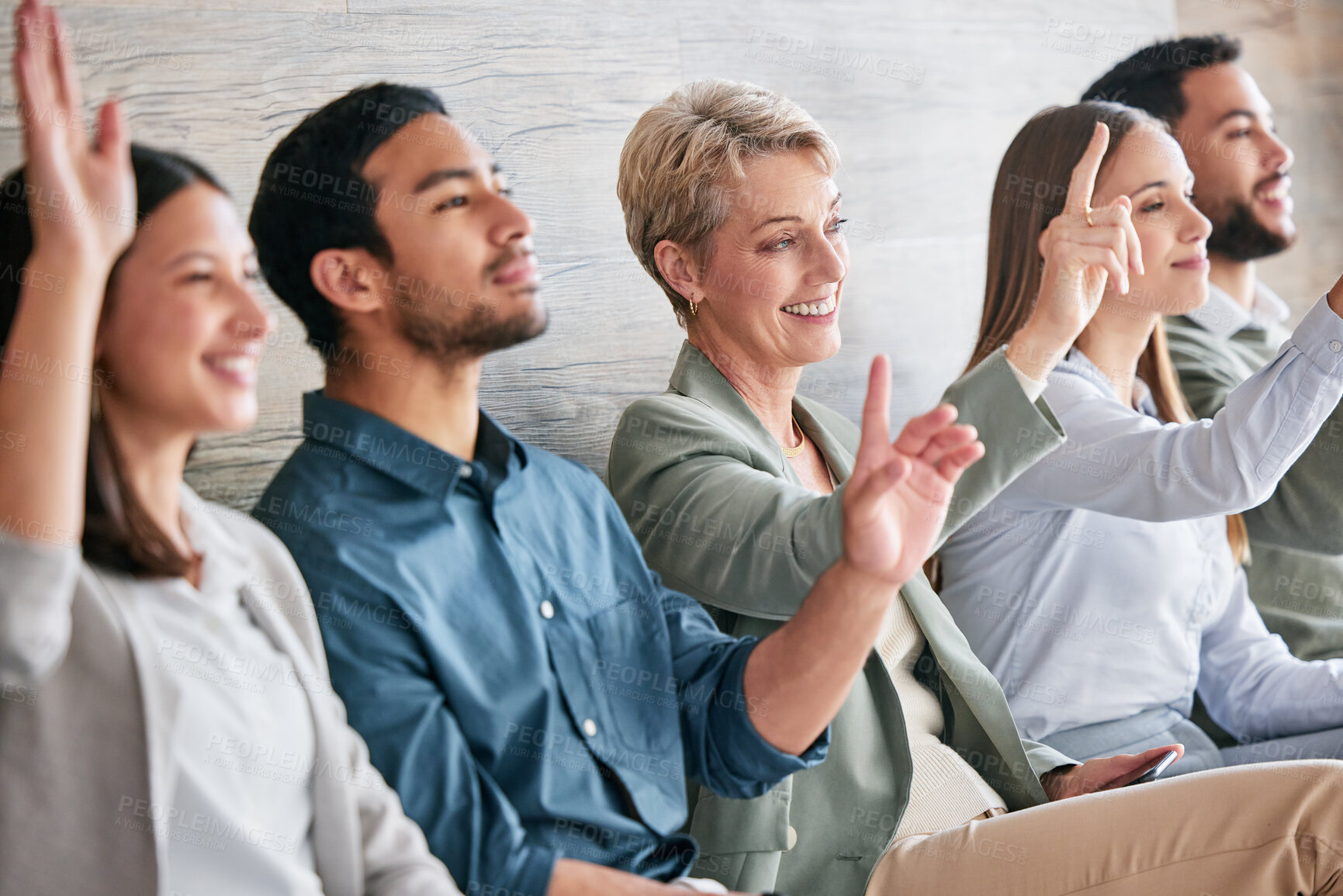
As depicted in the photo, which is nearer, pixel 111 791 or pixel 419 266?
pixel 111 791

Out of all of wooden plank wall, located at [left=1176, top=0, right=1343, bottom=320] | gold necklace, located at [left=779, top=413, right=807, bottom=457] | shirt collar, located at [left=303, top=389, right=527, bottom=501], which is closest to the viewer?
shirt collar, located at [left=303, top=389, right=527, bottom=501]

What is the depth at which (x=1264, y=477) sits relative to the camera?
4.67 ft

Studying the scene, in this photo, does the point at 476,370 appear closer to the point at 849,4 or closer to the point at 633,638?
the point at 633,638

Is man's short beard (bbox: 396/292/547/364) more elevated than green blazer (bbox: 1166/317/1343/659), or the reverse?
man's short beard (bbox: 396/292/547/364)

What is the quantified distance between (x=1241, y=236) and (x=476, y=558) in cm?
161

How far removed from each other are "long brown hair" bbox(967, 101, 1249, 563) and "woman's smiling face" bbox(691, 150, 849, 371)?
379mm

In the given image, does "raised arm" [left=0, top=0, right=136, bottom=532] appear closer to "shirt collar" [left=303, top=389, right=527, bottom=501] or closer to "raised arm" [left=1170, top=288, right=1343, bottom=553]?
"shirt collar" [left=303, top=389, right=527, bottom=501]

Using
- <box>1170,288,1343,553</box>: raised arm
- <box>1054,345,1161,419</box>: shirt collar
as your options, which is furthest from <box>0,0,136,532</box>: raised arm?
<box>1170,288,1343,553</box>: raised arm

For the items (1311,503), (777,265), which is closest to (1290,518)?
(1311,503)

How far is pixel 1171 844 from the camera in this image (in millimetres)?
1162

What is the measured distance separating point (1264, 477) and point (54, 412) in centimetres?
128

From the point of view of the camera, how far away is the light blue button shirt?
142 cm

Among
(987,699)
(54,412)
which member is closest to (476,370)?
(54,412)

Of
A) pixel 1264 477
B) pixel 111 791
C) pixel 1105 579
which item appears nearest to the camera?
pixel 111 791
